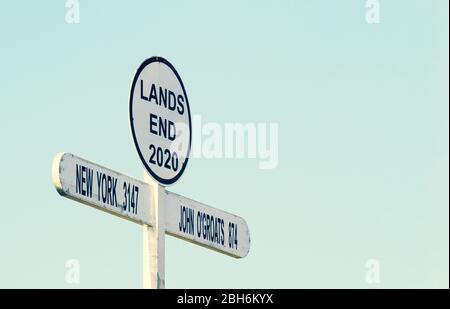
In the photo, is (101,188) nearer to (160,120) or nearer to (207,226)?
(160,120)

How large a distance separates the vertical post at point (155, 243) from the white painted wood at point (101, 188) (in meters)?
0.05

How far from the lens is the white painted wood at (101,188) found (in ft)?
45.1

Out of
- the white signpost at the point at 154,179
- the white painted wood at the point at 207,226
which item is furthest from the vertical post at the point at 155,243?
the white painted wood at the point at 207,226

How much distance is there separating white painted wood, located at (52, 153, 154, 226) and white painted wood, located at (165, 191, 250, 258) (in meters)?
0.27

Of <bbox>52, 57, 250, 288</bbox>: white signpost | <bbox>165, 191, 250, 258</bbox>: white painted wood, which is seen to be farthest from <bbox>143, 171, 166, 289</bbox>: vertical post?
<bbox>165, 191, 250, 258</bbox>: white painted wood

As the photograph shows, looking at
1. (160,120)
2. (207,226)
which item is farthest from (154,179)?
(207,226)

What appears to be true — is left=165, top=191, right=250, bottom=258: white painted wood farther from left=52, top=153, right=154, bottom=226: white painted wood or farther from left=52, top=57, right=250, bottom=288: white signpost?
left=52, top=153, right=154, bottom=226: white painted wood

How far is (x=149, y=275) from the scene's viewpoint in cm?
1417

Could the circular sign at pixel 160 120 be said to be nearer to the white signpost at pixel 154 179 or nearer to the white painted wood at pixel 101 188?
the white signpost at pixel 154 179

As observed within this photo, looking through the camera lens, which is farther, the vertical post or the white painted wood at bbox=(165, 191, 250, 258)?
the white painted wood at bbox=(165, 191, 250, 258)

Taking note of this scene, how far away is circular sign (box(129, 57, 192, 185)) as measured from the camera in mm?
14305

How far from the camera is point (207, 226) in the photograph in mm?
14930
